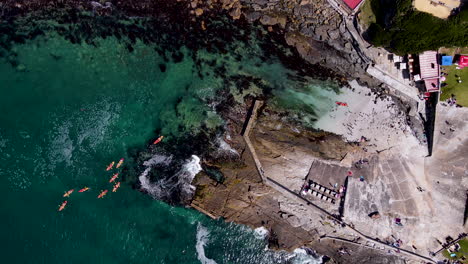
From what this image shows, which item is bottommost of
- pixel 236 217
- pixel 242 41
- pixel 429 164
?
pixel 236 217

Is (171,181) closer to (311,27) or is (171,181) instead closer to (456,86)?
(311,27)

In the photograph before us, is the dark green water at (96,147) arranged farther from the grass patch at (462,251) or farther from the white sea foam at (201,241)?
the grass patch at (462,251)

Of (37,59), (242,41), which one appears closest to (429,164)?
(242,41)

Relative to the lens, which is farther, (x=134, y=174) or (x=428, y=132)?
(x=134, y=174)

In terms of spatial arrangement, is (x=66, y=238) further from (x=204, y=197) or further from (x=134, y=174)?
(x=204, y=197)

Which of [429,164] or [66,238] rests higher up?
[429,164]

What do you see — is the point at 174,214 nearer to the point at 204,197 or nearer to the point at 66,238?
the point at 204,197

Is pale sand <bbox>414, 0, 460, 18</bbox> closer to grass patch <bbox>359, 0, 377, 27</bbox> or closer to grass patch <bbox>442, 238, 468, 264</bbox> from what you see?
grass patch <bbox>359, 0, 377, 27</bbox>
